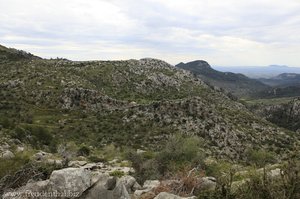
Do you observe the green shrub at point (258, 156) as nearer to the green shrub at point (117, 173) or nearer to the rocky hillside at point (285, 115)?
the green shrub at point (117, 173)

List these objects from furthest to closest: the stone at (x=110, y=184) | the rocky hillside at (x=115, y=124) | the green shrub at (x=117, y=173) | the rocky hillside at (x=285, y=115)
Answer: the rocky hillside at (x=285, y=115) → the rocky hillside at (x=115, y=124) → the green shrub at (x=117, y=173) → the stone at (x=110, y=184)

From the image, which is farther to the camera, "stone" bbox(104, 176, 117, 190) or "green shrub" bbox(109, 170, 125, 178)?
"green shrub" bbox(109, 170, 125, 178)

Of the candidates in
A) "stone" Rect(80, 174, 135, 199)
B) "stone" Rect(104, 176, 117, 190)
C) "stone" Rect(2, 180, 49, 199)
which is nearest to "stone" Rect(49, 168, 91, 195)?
"stone" Rect(2, 180, 49, 199)

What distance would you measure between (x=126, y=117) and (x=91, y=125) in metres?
6.66

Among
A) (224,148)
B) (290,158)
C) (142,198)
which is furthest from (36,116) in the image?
(290,158)

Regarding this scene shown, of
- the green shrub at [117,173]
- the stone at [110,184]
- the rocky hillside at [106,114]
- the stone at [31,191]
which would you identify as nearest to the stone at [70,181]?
the stone at [31,191]

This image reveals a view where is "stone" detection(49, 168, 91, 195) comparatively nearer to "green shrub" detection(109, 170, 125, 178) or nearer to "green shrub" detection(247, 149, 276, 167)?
"green shrub" detection(109, 170, 125, 178)

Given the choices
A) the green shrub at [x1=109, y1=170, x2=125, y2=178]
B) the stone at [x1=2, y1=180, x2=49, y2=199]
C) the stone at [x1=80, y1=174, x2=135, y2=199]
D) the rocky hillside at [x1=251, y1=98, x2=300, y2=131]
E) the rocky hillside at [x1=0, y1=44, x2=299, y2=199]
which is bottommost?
the rocky hillside at [x1=251, y1=98, x2=300, y2=131]

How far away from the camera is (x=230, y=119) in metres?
72.9

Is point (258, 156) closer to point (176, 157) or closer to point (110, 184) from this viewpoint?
point (176, 157)

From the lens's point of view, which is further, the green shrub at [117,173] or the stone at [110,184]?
the green shrub at [117,173]

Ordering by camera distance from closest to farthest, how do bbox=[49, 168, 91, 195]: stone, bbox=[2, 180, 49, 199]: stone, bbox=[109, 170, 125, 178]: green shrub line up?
bbox=[2, 180, 49, 199]: stone → bbox=[49, 168, 91, 195]: stone → bbox=[109, 170, 125, 178]: green shrub

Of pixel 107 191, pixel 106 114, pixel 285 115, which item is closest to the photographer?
pixel 107 191

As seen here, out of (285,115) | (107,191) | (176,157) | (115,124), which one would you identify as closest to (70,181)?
(107,191)
